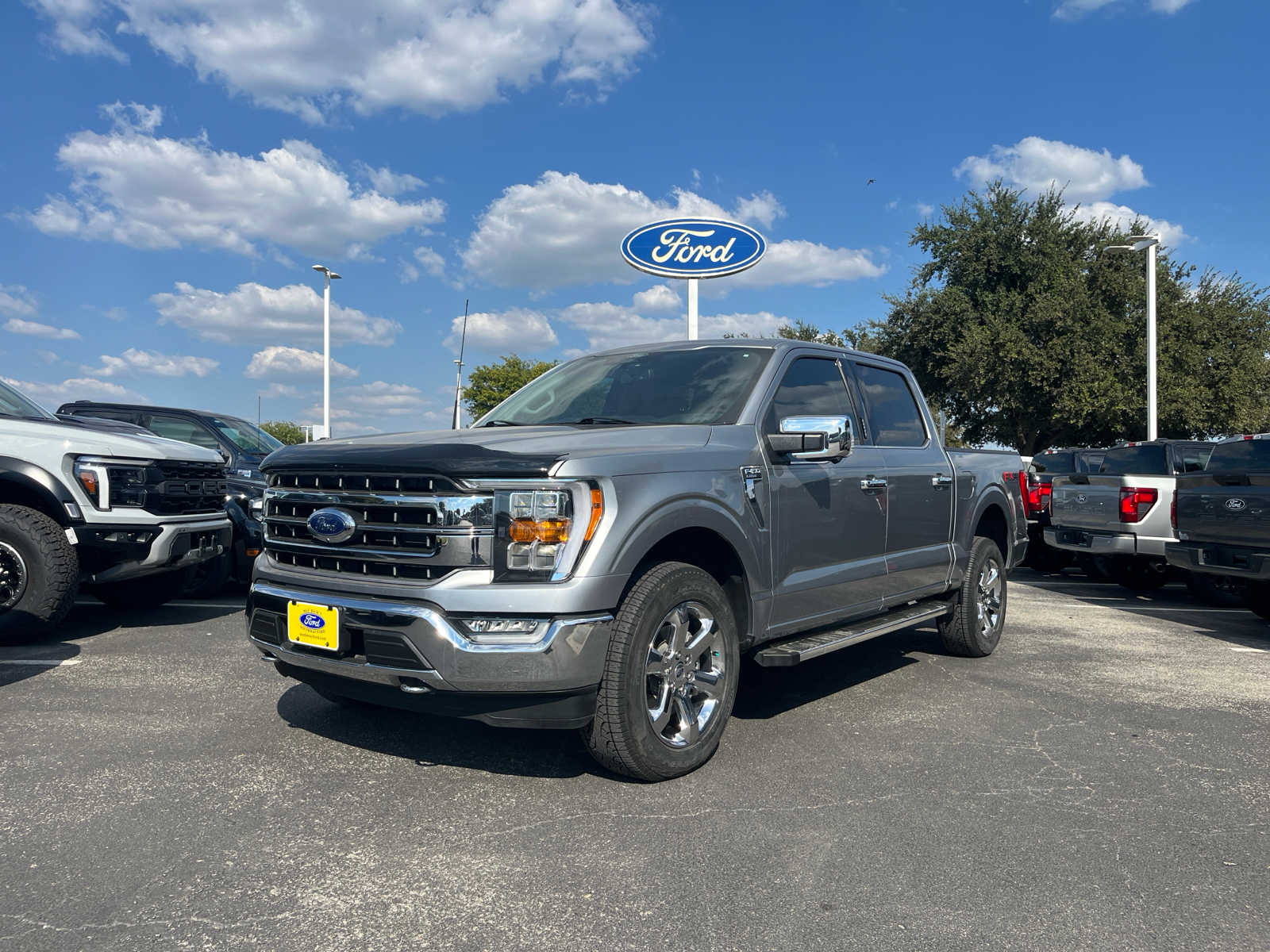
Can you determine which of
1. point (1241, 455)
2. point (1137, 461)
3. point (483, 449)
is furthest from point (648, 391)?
point (1137, 461)

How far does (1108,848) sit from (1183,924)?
55cm

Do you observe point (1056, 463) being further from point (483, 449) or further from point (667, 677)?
point (483, 449)

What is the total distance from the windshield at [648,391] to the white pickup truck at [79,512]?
10.1 ft

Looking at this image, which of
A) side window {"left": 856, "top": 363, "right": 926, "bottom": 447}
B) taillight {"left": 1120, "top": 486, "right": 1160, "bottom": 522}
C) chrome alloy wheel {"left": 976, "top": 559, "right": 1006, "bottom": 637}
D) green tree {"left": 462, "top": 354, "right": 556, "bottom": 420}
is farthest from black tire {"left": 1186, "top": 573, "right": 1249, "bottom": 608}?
green tree {"left": 462, "top": 354, "right": 556, "bottom": 420}

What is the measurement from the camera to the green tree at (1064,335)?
2675 centimetres

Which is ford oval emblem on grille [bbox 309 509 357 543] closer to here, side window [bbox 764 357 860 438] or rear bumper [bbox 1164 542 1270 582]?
side window [bbox 764 357 860 438]

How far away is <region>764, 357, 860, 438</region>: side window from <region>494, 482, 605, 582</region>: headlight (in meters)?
1.46

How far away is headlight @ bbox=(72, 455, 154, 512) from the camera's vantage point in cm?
666

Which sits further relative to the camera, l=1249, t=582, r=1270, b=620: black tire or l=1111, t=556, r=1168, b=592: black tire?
l=1111, t=556, r=1168, b=592: black tire

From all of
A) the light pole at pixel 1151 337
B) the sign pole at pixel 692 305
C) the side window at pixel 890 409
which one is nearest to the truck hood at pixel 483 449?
the side window at pixel 890 409

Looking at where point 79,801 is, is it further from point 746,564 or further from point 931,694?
point 931,694

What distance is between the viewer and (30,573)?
6.38 m

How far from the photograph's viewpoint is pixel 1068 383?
27.2 m

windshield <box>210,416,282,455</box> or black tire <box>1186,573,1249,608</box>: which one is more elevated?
windshield <box>210,416,282,455</box>
